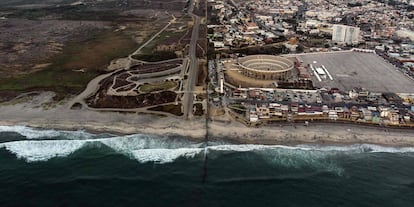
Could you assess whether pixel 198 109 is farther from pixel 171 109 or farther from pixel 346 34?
pixel 346 34

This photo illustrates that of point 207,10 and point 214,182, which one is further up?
point 207,10

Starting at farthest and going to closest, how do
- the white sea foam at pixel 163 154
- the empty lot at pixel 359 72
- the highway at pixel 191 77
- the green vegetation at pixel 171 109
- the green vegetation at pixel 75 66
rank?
the empty lot at pixel 359 72, the green vegetation at pixel 75 66, the highway at pixel 191 77, the green vegetation at pixel 171 109, the white sea foam at pixel 163 154

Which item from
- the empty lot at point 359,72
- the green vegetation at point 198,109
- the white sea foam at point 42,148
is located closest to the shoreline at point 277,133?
the green vegetation at point 198,109

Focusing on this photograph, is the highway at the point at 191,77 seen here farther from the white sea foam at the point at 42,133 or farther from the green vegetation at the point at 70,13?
the green vegetation at the point at 70,13

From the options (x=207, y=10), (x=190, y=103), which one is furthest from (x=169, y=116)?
(x=207, y=10)

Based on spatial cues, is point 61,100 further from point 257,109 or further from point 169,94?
point 257,109

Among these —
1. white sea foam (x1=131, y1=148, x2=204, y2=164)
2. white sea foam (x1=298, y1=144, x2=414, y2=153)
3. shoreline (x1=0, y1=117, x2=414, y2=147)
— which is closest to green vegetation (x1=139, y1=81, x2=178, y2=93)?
shoreline (x1=0, y1=117, x2=414, y2=147)
